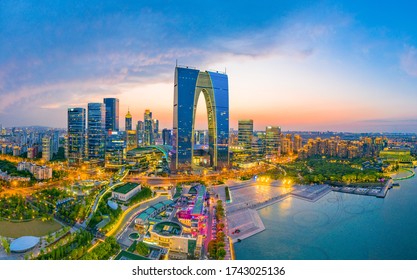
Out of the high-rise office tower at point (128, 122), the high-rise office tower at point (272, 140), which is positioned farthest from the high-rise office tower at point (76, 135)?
the high-rise office tower at point (272, 140)

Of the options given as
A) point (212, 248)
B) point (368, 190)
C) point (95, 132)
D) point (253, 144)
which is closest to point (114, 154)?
point (95, 132)

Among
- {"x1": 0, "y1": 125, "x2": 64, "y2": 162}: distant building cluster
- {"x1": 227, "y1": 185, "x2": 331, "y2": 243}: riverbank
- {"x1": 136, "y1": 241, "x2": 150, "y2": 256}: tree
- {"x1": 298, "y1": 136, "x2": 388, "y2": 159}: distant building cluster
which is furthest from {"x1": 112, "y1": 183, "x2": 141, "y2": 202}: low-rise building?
{"x1": 298, "y1": 136, "x2": 388, "y2": 159}: distant building cluster

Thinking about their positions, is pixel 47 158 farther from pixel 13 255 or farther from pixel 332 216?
pixel 332 216

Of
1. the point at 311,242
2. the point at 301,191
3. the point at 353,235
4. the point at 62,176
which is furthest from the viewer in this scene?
the point at 62,176

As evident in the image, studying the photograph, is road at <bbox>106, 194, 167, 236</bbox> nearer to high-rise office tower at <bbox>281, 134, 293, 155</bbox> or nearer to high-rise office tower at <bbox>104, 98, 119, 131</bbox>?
high-rise office tower at <bbox>281, 134, 293, 155</bbox>

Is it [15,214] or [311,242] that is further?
[15,214]

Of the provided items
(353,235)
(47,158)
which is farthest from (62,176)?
(353,235)

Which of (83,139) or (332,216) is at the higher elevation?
(83,139)
